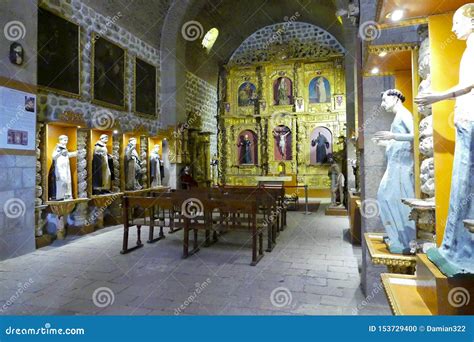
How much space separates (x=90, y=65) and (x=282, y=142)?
9870 millimetres

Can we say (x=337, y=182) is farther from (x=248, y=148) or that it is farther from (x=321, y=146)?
(x=248, y=148)

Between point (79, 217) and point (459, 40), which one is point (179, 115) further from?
point (459, 40)

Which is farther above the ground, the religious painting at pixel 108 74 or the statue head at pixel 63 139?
the religious painting at pixel 108 74

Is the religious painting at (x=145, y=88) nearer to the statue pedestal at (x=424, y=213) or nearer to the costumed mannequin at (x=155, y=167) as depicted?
the costumed mannequin at (x=155, y=167)

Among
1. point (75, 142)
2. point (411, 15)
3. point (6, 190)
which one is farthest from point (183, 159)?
point (411, 15)

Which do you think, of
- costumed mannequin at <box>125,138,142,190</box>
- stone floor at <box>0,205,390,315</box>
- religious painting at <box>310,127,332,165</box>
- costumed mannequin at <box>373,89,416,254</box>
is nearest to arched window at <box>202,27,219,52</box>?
religious painting at <box>310,127,332,165</box>

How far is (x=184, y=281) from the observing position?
420 centimetres

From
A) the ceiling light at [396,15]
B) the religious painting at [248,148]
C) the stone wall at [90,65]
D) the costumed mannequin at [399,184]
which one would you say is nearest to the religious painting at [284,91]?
the religious painting at [248,148]

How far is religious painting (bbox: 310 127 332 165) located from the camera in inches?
602

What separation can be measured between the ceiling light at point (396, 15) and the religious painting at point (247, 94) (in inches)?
576

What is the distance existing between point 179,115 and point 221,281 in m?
8.83

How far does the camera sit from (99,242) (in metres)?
6.56

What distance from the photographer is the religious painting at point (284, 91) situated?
52.9 ft

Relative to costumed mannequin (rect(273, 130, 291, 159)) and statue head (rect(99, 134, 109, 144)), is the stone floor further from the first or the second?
costumed mannequin (rect(273, 130, 291, 159))
